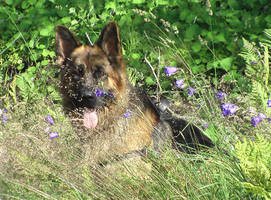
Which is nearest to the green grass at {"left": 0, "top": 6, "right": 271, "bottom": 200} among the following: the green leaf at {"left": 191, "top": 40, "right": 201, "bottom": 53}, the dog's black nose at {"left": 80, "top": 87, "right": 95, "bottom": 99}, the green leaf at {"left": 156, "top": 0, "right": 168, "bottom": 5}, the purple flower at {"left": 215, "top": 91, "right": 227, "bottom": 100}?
the purple flower at {"left": 215, "top": 91, "right": 227, "bottom": 100}

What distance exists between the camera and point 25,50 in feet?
18.6

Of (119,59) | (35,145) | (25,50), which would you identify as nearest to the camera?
(35,145)

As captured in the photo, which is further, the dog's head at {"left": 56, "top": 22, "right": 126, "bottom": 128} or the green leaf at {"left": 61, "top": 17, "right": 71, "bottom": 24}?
the green leaf at {"left": 61, "top": 17, "right": 71, "bottom": 24}

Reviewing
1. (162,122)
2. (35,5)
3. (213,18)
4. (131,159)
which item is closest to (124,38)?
(213,18)

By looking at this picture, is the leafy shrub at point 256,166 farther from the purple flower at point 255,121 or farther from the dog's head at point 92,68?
the dog's head at point 92,68

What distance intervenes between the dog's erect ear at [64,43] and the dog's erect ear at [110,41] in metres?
0.25

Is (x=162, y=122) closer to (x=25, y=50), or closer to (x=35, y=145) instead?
(x=35, y=145)

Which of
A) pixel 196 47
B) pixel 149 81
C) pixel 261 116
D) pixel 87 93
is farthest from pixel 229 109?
pixel 196 47

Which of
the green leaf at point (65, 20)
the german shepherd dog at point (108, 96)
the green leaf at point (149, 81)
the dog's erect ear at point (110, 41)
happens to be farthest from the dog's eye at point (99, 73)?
the green leaf at point (65, 20)

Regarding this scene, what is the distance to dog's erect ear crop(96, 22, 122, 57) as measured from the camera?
3.31 metres

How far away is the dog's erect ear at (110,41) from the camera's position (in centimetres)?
331

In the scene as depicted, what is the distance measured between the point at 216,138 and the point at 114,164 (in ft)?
2.44

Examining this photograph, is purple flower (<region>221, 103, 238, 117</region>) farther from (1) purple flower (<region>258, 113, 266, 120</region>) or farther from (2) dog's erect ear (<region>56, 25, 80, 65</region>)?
(2) dog's erect ear (<region>56, 25, 80, 65</region>)

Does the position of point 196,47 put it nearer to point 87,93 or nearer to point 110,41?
point 110,41
